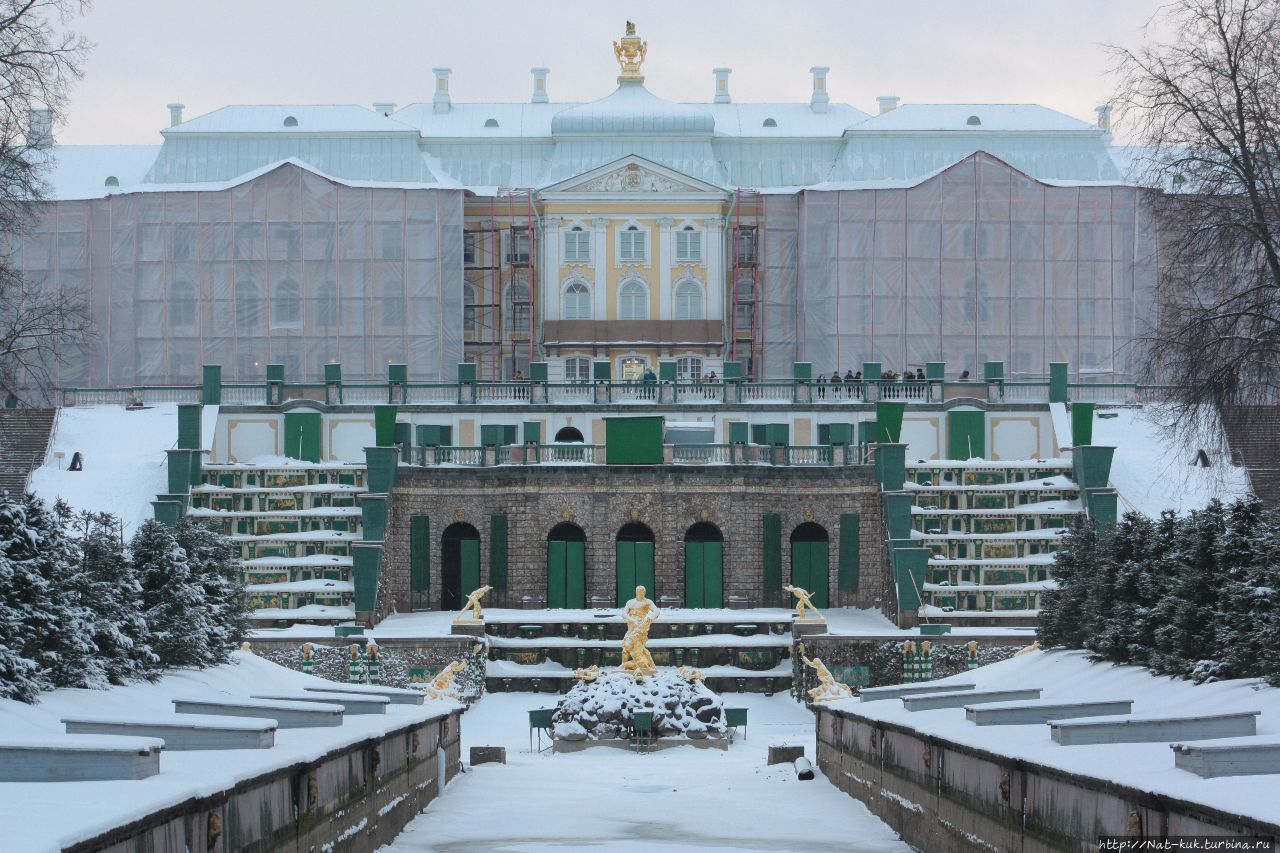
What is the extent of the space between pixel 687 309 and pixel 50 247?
26.2m

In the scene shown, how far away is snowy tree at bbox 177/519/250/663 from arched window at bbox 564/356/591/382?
47.6 meters

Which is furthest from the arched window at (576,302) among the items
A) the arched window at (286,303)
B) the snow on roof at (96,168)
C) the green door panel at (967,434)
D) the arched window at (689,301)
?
the green door panel at (967,434)

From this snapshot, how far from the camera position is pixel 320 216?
83.6 m

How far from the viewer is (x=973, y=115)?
89500 millimetres

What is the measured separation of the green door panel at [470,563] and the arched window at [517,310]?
1128 inches

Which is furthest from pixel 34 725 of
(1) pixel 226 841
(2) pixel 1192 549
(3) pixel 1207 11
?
(3) pixel 1207 11

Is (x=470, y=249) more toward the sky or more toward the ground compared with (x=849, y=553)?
more toward the sky

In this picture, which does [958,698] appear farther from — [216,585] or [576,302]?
[576,302]

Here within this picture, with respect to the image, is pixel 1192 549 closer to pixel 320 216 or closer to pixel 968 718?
pixel 968 718

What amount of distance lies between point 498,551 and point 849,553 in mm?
10114

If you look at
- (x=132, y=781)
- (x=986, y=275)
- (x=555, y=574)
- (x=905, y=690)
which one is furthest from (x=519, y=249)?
(x=132, y=781)

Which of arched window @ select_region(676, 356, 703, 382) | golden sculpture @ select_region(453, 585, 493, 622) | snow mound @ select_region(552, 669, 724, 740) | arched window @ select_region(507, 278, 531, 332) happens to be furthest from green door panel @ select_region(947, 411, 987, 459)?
snow mound @ select_region(552, 669, 724, 740)

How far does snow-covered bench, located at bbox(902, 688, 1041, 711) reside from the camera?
25156 mm

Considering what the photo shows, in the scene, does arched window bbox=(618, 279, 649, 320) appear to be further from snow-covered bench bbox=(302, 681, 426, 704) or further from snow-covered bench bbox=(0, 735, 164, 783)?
snow-covered bench bbox=(0, 735, 164, 783)
